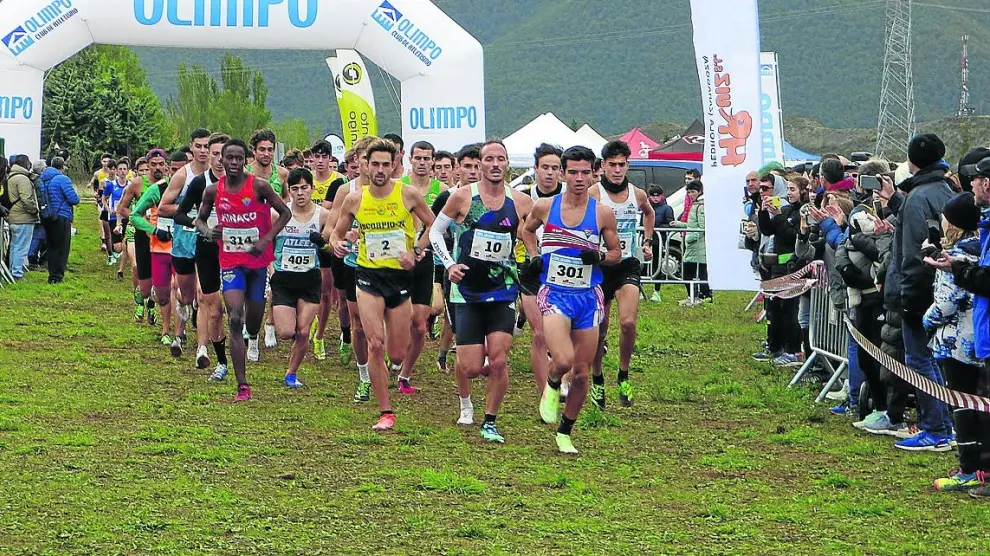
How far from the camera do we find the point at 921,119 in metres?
91.5

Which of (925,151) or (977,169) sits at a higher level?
(925,151)

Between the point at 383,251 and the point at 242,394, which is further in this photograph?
the point at 242,394

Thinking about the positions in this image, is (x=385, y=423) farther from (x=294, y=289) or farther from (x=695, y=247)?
(x=695, y=247)

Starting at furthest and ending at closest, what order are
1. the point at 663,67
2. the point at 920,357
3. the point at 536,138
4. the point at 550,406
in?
the point at 663,67 < the point at 536,138 < the point at 550,406 < the point at 920,357

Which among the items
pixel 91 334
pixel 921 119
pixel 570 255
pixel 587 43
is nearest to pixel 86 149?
pixel 91 334

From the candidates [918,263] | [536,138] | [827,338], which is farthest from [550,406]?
[536,138]

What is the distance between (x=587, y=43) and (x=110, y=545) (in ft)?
353

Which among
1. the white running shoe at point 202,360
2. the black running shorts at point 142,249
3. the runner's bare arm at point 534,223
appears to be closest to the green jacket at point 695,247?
the black running shorts at point 142,249

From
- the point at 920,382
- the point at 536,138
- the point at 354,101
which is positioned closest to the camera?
the point at 920,382

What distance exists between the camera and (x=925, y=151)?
8.28 m

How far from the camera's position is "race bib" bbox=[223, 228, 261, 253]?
10.2 meters

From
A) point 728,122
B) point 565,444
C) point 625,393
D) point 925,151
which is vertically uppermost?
point 728,122

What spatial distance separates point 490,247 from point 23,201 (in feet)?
44.8

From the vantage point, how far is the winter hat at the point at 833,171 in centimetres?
1027
